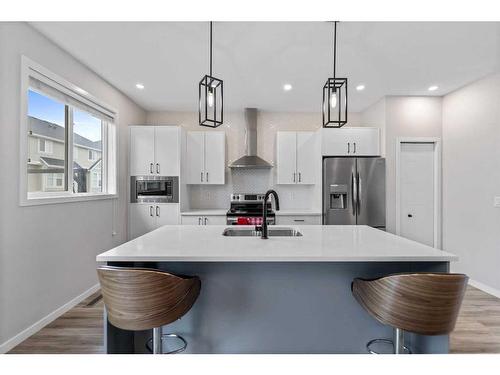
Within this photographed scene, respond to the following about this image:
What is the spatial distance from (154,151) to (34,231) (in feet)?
6.87

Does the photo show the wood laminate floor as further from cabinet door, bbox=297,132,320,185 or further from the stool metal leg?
cabinet door, bbox=297,132,320,185

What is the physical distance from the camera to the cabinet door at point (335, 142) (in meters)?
4.24

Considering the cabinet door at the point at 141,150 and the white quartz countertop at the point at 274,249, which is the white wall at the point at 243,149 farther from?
the white quartz countertop at the point at 274,249

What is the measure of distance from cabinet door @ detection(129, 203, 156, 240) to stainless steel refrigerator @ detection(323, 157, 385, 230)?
269cm

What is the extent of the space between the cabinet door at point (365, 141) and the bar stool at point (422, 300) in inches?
123

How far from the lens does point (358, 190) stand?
402 cm

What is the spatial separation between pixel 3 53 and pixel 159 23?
45.9 inches

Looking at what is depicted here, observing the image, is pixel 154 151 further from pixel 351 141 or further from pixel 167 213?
pixel 351 141

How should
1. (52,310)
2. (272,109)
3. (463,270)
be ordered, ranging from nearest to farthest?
1. (52,310)
2. (463,270)
3. (272,109)

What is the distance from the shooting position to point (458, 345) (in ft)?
7.21
